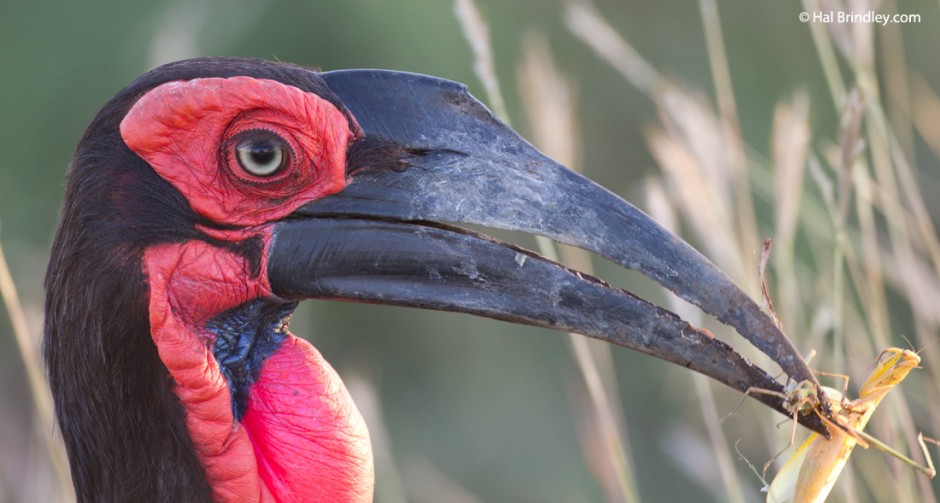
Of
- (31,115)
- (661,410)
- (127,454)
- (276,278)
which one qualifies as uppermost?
(31,115)

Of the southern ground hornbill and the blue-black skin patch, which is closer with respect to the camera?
→ the southern ground hornbill

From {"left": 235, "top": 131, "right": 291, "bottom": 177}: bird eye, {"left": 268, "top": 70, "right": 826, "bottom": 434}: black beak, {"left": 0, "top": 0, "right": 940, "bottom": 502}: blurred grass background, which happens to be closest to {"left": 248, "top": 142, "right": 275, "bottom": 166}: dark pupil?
{"left": 235, "top": 131, "right": 291, "bottom": 177}: bird eye

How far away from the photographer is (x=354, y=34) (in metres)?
6.06

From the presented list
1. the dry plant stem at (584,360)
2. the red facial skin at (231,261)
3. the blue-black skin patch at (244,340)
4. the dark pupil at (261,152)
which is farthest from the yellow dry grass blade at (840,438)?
the dark pupil at (261,152)

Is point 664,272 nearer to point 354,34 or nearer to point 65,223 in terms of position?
point 65,223

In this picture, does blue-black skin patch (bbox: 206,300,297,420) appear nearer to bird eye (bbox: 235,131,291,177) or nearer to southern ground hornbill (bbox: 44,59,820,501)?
southern ground hornbill (bbox: 44,59,820,501)

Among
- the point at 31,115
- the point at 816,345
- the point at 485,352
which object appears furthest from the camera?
the point at 485,352

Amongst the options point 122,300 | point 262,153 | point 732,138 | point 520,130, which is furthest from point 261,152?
point 520,130

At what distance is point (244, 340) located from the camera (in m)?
2.56

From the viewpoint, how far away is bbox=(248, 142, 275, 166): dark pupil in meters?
2.39

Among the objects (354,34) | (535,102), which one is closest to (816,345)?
(535,102)

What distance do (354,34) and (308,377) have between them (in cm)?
376

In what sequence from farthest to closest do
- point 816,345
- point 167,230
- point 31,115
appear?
1. point 31,115
2. point 816,345
3. point 167,230

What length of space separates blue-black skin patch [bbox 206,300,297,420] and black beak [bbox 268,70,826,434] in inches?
5.4
